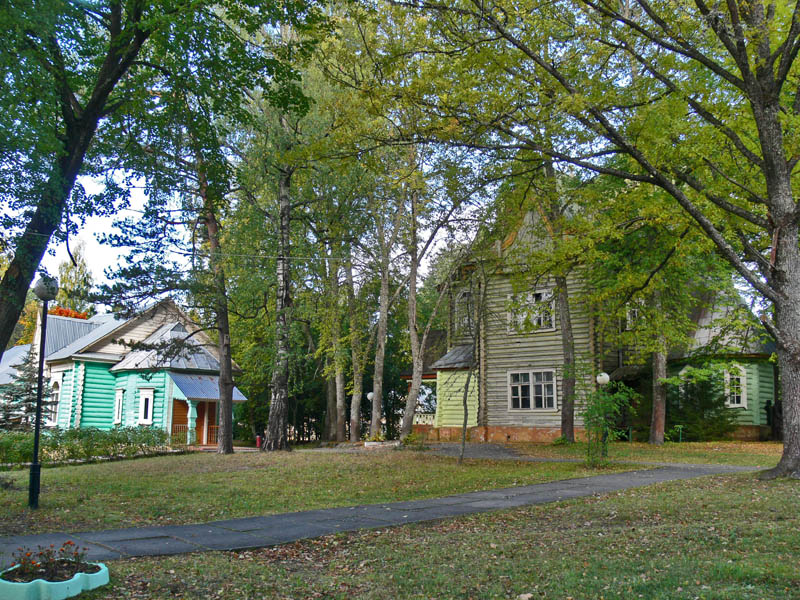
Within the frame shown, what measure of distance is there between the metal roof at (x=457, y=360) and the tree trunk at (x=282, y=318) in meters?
11.1

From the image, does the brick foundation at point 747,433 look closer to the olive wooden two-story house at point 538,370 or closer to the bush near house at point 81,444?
the olive wooden two-story house at point 538,370

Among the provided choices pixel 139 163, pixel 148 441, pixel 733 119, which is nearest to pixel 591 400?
pixel 733 119

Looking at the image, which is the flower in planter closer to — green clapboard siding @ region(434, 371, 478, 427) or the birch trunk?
the birch trunk

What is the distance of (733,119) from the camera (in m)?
12.9

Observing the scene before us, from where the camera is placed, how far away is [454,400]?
1252 inches

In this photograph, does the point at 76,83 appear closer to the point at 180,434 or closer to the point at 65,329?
the point at 180,434

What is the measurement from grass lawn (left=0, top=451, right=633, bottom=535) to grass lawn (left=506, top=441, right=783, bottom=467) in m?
3.01

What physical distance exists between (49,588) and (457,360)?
2689cm

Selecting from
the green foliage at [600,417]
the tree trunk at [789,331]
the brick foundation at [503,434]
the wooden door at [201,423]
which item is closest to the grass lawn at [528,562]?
the tree trunk at [789,331]

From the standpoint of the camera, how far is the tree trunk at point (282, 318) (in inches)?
818

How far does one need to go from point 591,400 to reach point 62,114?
12.2 meters

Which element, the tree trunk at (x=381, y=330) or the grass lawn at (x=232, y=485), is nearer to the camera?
the grass lawn at (x=232, y=485)

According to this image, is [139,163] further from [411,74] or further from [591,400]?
[591,400]

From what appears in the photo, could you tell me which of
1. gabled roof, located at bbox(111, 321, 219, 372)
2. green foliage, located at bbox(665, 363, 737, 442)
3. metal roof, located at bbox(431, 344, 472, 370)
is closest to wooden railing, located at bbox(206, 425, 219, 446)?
gabled roof, located at bbox(111, 321, 219, 372)
